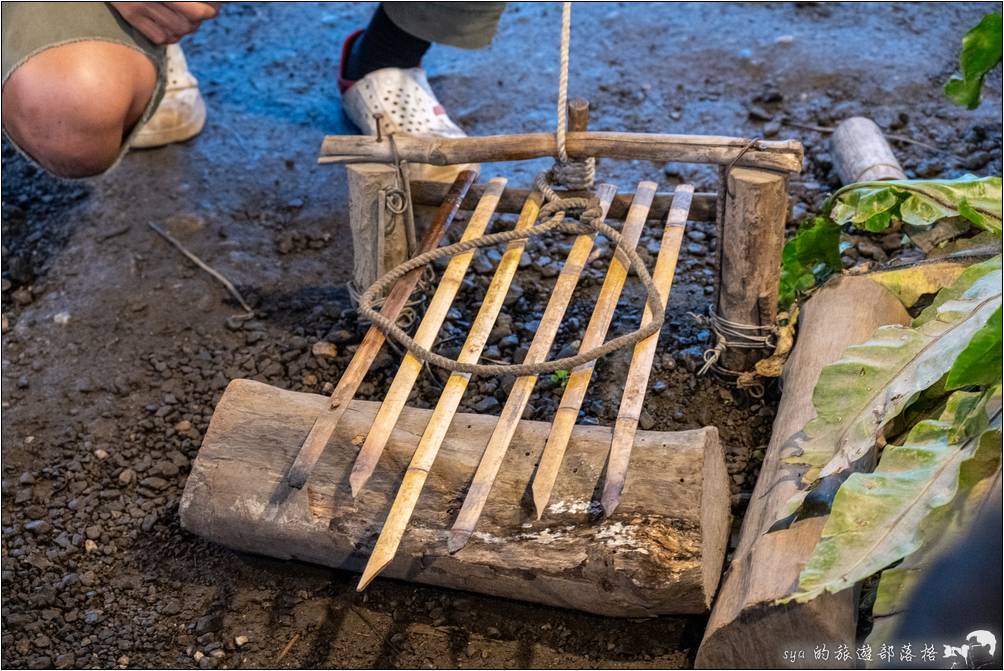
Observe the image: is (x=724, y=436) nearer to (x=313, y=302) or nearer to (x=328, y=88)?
(x=313, y=302)

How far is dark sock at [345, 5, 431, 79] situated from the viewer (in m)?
3.50

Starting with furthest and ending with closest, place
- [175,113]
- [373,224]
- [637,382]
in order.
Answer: [175,113] → [373,224] → [637,382]

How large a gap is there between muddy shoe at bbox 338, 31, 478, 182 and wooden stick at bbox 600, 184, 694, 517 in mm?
1065

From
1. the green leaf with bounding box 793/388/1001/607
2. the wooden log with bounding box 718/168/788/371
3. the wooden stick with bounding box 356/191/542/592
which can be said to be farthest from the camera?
the wooden log with bounding box 718/168/788/371

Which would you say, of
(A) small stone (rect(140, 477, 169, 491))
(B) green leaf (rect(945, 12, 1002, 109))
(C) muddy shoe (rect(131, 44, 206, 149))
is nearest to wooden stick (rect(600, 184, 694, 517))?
(B) green leaf (rect(945, 12, 1002, 109))

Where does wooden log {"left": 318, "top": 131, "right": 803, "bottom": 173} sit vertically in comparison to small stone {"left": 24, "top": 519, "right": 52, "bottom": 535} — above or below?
above

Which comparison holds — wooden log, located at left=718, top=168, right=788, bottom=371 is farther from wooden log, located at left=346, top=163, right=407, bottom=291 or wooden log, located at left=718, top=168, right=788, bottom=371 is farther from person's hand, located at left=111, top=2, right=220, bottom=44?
person's hand, located at left=111, top=2, right=220, bottom=44

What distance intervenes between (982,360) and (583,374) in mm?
751

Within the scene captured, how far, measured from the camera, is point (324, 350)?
108 inches

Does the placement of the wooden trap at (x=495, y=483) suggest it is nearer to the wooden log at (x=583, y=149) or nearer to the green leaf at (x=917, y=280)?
the wooden log at (x=583, y=149)

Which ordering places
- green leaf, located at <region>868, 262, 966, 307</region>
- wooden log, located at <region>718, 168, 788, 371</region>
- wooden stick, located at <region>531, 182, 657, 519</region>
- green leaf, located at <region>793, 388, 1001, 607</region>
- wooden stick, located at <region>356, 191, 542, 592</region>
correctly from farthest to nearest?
green leaf, located at <region>868, 262, 966, 307</region> < wooden log, located at <region>718, 168, 788, 371</region> < wooden stick, located at <region>531, 182, 657, 519</region> < wooden stick, located at <region>356, 191, 542, 592</region> < green leaf, located at <region>793, 388, 1001, 607</region>

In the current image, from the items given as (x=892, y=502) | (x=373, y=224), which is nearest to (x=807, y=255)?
(x=892, y=502)

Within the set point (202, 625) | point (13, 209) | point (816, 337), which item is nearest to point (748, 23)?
point (816, 337)

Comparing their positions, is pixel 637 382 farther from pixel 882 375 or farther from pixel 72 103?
pixel 72 103
